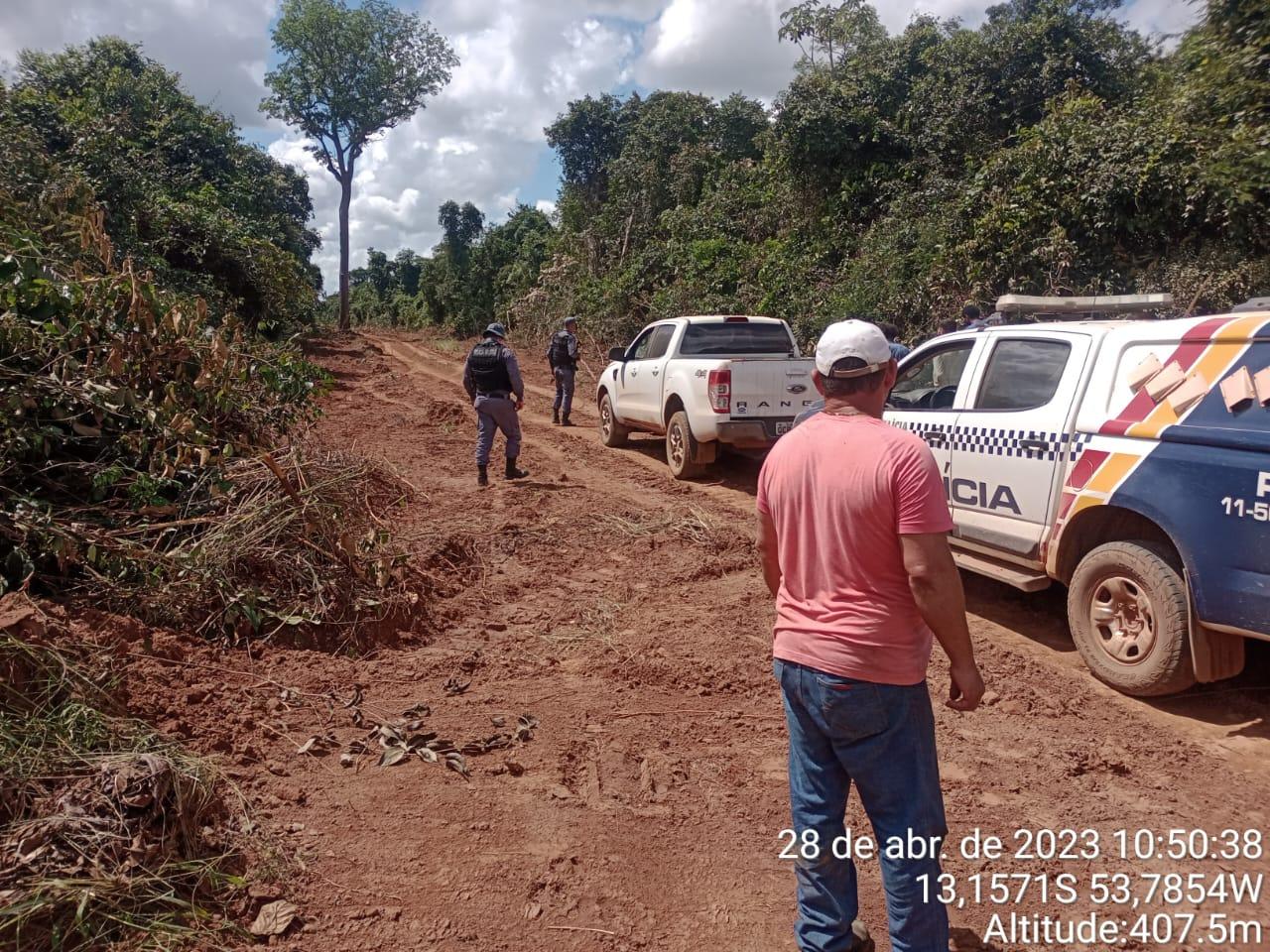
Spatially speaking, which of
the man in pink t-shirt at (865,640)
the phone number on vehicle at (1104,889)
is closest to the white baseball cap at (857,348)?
the man in pink t-shirt at (865,640)

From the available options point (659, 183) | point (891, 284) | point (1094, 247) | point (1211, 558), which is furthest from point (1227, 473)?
point (659, 183)

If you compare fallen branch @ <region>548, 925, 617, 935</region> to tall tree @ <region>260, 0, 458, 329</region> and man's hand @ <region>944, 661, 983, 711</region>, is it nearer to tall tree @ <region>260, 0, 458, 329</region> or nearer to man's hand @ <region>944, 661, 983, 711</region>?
man's hand @ <region>944, 661, 983, 711</region>

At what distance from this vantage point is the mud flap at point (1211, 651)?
13.0 feet

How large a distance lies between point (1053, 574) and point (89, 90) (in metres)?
26.2

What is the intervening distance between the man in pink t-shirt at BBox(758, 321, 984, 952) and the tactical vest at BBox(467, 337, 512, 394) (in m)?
6.84

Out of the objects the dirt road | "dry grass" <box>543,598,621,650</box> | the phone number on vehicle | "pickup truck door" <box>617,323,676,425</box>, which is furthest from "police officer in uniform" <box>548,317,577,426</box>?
the phone number on vehicle

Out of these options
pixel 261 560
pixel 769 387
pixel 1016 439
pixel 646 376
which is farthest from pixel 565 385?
pixel 1016 439

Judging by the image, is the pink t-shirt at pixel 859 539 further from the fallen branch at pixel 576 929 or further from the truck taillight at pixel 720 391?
the truck taillight at pixel 720 391

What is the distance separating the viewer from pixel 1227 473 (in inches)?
147

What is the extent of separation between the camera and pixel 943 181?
50.3 ft

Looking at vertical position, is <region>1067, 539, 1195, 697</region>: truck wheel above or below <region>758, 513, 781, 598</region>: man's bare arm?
below

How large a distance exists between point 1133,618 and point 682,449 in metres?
5.72

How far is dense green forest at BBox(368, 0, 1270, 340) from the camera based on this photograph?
9.98 metres

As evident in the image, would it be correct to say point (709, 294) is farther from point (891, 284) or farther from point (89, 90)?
point (89, 90)
